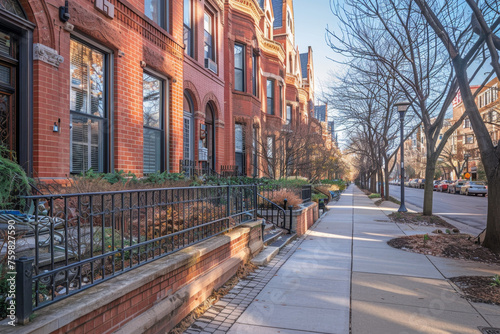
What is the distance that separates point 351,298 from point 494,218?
4.33 m

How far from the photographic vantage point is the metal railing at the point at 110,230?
2686 mm

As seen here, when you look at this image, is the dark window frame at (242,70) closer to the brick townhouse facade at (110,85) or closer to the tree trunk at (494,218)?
the brick townhouse facade at (110,85)

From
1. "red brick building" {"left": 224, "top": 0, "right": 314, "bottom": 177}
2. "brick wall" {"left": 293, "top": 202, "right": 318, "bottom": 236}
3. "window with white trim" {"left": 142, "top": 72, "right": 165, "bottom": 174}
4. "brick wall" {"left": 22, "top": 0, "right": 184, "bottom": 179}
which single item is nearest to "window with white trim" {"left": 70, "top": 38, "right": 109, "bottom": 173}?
"brick wall" {"left": 22, "top": 0, "right": 184, "bottom": 179}

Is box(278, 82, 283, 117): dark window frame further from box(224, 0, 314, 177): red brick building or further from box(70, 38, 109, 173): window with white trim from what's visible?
box(70, 38, 109, 173): window with white trim

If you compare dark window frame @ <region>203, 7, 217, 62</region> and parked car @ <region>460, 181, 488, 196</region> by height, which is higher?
dark window frame @ <region>203, 7, 217, 62</region>

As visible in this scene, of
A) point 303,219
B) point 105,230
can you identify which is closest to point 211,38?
point 303,219

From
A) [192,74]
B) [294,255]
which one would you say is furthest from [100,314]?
[192,74]

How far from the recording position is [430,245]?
8.22 meters

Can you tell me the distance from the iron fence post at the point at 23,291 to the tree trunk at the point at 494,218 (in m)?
7.93

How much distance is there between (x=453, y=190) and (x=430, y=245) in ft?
134

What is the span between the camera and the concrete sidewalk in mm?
3990

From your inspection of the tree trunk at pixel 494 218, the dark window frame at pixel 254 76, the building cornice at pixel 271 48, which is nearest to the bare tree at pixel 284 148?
the dark window frame at pixel 254 76

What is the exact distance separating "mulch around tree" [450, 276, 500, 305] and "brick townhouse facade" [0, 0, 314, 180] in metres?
6.68

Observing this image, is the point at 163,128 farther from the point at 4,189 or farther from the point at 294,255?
the point at 4,189
